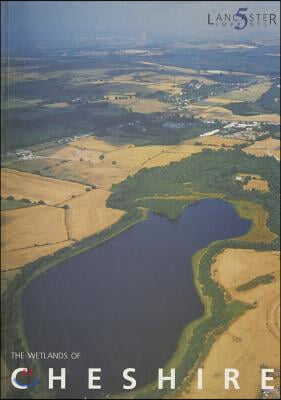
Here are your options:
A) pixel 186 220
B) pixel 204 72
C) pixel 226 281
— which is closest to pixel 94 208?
pixel 186 220

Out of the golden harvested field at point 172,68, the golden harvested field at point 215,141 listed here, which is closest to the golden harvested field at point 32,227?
the golden harvested field at point 172,68

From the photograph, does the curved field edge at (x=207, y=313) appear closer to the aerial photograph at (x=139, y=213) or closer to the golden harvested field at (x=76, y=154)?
the aerial photograph at (x=139, y=213)

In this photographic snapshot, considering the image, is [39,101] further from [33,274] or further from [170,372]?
[170,372]

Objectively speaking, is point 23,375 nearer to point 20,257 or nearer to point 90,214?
point 20,257

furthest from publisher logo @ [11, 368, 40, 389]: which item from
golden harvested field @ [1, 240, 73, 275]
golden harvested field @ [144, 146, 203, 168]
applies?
golden harvested field @ [144, 146, 203, 168]

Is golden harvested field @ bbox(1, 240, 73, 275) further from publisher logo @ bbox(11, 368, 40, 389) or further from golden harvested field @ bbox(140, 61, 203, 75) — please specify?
golden harvested field @ bbox(140, 61, 203, 75)
